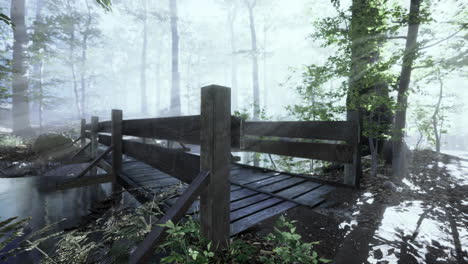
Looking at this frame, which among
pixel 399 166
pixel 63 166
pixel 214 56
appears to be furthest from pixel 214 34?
pixel 399 166

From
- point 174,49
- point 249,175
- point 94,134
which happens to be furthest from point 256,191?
point 174,49

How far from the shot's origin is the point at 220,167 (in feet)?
6.23

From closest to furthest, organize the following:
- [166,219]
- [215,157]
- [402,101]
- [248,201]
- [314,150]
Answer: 1. [166,219]
2. [215,157]
3. [248,201]
4. [314,150]
5. [402,101]

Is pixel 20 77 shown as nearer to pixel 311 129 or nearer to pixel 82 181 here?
pixel 82 181

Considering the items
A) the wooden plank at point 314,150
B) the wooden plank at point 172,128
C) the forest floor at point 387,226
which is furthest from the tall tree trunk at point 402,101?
the wooden plank at point 172,128

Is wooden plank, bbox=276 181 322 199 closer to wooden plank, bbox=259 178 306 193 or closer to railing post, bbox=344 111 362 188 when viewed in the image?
wooden plank, bbox=259 178 306 193

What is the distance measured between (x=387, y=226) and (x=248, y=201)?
1.80 meters

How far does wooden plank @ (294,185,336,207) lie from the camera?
3092mm

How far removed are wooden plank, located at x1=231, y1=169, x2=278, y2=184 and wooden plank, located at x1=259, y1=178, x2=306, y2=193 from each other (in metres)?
0.46

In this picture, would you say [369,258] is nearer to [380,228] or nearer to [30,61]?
[380,228]

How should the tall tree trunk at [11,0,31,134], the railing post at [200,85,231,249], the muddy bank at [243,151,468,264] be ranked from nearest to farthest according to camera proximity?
the railing post at [200,85,231,249] → the muddy bank at [243,151,468,264] → the tall tree trunk at [11,0,31,134]

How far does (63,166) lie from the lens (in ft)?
27.5

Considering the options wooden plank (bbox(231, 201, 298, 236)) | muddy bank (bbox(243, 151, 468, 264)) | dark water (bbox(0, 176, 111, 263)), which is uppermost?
wooden plank (bbox(231, 201, 298, 236))

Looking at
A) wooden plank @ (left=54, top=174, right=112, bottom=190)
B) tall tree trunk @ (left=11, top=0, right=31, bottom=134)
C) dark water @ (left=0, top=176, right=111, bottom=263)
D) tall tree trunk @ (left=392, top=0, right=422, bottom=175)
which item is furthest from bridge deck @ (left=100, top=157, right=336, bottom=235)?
tall tree trunk @ (left=11, top=0, right=31, bottom=134)
